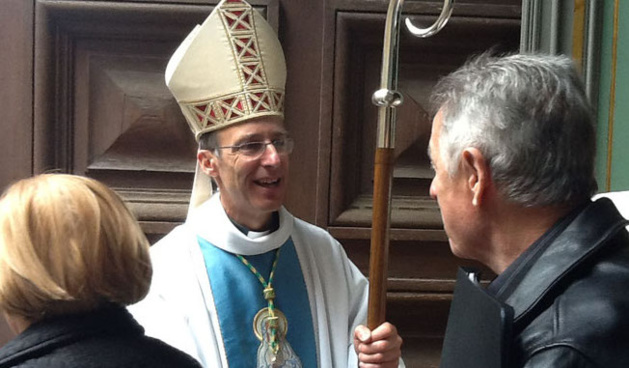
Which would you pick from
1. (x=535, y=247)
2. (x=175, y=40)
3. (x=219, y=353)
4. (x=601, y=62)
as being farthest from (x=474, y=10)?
(x=535, y=247)

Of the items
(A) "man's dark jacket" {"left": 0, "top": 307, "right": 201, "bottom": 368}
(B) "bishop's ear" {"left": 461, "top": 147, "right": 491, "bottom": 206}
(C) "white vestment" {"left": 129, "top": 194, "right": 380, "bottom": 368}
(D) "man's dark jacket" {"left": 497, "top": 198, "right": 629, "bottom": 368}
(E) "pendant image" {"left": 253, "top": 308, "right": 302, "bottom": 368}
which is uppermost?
(B) "bishop's ear" {"left": 461, "top": 147, "right": 491, "bottom": 206}

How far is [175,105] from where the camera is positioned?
257cm

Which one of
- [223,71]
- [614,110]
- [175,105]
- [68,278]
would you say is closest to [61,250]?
[68,278]

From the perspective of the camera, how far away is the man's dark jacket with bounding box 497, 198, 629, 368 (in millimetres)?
1120

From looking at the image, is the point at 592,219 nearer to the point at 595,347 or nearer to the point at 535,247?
the point at 535,247

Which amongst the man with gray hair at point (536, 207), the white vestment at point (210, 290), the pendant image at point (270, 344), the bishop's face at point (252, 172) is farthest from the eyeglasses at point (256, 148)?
the man with gray hair at point (536, 207)

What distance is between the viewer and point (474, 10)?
2561 mm

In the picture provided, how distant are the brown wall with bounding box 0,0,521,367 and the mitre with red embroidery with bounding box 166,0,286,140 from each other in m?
0.34

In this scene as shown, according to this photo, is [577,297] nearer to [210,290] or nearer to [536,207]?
[536,207]

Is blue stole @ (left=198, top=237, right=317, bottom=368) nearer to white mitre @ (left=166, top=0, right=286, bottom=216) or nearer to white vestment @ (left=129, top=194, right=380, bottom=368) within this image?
white vestment @ (left=129, top=194, right=380, bottom=368)

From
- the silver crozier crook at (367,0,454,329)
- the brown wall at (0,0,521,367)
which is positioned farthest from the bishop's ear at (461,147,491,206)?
the brown wall at (0,0,521,367)

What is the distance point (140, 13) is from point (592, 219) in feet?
5.29

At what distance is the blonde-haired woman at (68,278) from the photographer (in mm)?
1150

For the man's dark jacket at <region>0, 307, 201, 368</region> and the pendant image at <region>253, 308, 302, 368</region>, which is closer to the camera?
the man's dark jacket at <region>0, 307, 201, 368</region>
